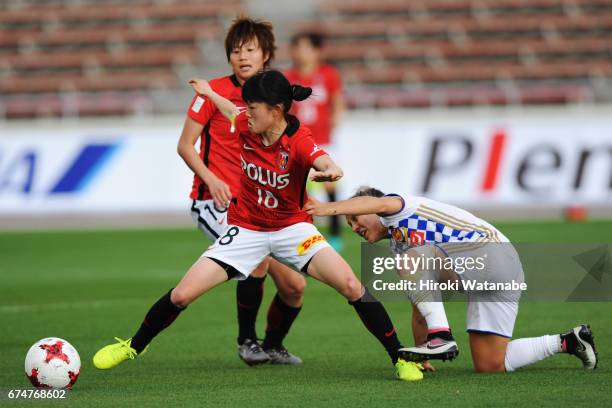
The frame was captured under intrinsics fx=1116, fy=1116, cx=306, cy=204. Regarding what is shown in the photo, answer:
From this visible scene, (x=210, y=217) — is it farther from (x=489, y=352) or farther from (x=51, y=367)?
(x=489, y=352)

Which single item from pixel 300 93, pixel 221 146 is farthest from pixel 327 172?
pixel 221 146

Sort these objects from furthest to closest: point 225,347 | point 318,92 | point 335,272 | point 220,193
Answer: point 318,92
point 225,347
point 220,193
point 335,272

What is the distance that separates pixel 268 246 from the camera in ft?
20.6

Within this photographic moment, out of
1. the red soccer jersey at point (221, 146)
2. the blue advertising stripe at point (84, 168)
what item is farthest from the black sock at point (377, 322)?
the blue advertising stripe at point (84, 168)

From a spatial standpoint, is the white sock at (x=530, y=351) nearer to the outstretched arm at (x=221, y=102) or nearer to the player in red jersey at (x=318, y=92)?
the outstretched arm at (x=221, y=102)

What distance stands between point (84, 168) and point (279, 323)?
466 inches

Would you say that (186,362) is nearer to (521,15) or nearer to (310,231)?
(310,231)

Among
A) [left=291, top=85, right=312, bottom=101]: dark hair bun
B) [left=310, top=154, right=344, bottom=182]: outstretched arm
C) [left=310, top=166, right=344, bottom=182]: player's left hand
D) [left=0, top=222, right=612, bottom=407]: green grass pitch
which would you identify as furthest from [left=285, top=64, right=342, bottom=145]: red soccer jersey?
[left=310, top=166, right=344, bottom=182]: player's left hand

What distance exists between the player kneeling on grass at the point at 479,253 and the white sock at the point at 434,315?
34 mm

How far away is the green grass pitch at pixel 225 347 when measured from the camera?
5.60 meters

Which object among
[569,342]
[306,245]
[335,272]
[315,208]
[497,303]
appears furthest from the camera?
[497,303]

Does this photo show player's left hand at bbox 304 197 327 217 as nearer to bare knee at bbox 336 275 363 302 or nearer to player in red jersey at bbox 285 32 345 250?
bare knee at bbox 336 275 363 302

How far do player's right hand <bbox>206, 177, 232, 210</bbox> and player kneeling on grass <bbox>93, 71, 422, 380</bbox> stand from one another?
375 mm

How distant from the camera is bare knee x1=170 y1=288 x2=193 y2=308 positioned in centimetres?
618
